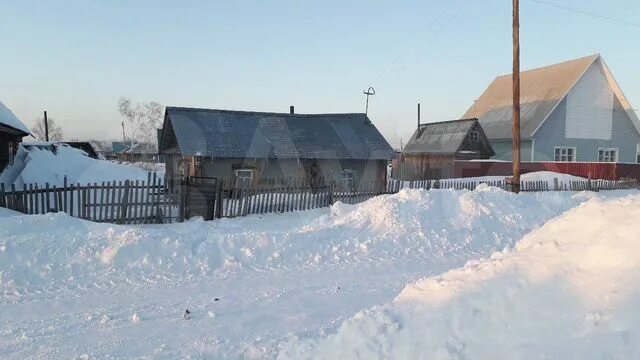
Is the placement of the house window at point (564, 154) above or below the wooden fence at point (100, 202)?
above

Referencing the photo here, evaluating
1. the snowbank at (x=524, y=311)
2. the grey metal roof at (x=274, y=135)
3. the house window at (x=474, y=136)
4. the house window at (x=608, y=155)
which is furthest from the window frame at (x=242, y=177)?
the house window at (x=608, y=155)

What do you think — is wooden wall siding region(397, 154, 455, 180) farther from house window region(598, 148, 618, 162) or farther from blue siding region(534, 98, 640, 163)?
house window region(598, 148, 618, 162)

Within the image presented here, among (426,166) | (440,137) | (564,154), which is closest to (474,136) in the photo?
(440,137)

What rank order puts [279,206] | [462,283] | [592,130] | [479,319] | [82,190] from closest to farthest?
[479,319] → [462,283] → [82,190] → [279,206] → [592,130]

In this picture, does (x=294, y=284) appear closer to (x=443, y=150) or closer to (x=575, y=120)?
(x=443, y=150)

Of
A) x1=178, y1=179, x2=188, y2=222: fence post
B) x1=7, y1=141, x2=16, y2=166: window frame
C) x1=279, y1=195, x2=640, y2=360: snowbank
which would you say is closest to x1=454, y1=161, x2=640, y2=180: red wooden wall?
x1=178, y1=179, x2=188, y2=222: fence post

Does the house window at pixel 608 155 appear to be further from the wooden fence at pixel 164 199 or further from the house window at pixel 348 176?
the wooden fence at pixel 164 199

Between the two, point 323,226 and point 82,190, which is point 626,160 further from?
point 82,190

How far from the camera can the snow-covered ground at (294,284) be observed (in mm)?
4125

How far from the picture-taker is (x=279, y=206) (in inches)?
571

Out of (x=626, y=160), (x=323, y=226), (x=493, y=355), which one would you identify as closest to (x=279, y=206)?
(x=323, y=226)

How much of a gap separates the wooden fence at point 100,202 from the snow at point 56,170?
7855 mm

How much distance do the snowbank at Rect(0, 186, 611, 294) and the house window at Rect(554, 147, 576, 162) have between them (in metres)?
22.8

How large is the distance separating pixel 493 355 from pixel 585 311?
902 millimetres
